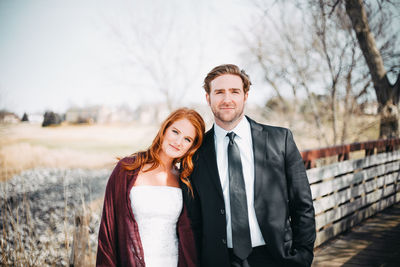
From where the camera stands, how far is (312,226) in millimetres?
1846

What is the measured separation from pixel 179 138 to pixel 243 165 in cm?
53

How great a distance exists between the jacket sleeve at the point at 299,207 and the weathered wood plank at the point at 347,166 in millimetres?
1420

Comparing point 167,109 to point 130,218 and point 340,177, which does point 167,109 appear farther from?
point 130,218

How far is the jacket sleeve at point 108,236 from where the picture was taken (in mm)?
1848

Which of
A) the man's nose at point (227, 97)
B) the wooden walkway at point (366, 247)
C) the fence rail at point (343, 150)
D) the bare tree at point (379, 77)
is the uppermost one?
the bare tree at point (379, 77)

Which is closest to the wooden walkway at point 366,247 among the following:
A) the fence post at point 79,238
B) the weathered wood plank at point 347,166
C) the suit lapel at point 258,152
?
the weathered wood plank at point 347,166

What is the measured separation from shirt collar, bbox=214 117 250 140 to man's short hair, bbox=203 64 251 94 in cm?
26

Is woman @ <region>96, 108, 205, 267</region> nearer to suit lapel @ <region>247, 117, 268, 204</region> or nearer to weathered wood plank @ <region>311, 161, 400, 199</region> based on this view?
suit lapel @ <region>247, 117, 268, 204</region>

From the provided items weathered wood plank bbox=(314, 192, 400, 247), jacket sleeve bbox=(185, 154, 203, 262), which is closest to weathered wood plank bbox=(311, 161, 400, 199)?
weathered wood plank bbox=(314, 192, 400, 247)

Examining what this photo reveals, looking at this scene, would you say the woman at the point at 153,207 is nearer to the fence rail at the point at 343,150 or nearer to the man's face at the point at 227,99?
the man's face at the point at 227,99

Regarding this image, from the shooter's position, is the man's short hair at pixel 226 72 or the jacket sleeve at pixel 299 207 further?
the man's short hair at pixel 226 72

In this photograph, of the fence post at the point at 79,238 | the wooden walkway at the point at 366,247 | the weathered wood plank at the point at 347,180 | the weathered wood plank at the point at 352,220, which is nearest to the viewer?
the fence post at the point at 79,238

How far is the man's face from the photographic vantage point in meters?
1.92

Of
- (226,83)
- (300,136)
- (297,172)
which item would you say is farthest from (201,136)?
(300,136)
